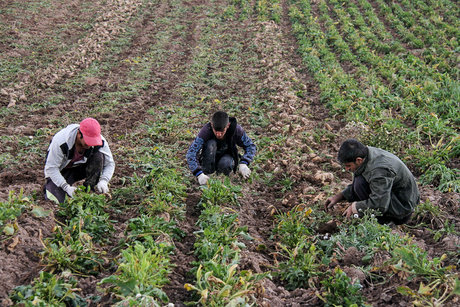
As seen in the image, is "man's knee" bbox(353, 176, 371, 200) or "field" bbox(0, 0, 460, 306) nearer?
"field" bbox(0, 0, 460, 306)

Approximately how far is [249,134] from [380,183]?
12.6 feet

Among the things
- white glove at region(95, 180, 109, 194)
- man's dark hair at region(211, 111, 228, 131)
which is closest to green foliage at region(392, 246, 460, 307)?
man's dark hair at region(211, 111, 228, 131)

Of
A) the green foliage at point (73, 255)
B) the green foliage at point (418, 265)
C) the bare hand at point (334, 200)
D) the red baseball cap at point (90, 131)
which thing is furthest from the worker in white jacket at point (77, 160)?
the green foliage at point (418, 265)

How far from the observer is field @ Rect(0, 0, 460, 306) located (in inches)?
135

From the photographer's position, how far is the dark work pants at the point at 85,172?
4.95 metres

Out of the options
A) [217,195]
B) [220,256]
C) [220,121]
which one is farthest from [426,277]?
[220,121]

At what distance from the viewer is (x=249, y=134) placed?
787cm

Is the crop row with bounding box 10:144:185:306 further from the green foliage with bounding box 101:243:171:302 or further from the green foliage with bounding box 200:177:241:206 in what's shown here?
the green foliage with bounding box 200:177:241:206

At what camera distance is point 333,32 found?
14.3 m

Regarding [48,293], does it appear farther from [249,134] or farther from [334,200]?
[249,134]

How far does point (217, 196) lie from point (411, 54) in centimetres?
976

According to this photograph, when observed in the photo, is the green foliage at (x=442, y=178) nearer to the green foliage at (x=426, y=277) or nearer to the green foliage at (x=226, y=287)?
the green foliage at (x=426, y=277)

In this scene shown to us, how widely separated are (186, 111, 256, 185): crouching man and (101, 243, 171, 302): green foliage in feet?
6.72

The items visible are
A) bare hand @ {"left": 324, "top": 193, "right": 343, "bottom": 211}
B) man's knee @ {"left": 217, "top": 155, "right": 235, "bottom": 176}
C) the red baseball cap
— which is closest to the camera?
the red baseball cap
